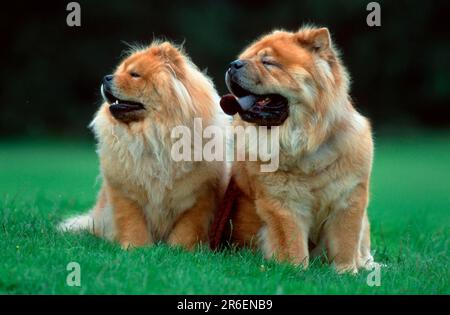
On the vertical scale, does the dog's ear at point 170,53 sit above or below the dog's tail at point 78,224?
above

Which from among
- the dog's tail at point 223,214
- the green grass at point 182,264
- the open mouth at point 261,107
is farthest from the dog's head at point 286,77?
the green grass at point 182,264

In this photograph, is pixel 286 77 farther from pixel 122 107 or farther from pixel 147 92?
pixel 122 107

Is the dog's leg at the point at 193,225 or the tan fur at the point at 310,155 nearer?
the tan fur at the point at 310,155

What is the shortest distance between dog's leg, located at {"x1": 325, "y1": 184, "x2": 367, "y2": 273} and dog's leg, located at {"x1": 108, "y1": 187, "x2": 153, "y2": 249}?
1289mm

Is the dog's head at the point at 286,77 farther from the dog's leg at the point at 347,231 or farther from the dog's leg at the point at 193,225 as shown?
the dog's leg at the point at 193,225

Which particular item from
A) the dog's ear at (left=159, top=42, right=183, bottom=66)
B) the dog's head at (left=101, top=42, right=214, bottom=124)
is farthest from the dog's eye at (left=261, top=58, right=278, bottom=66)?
the dog's ear at (left=159, top=42, right=183, bottom=66)

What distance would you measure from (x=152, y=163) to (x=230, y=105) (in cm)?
71

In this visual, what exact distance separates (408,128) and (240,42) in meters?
4.73

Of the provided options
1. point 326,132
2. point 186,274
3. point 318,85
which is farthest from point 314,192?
point 186,274

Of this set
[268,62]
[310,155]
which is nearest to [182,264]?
[310,155]

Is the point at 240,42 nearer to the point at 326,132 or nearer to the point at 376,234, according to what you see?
the point at 376,234

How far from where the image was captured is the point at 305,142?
4.63 m

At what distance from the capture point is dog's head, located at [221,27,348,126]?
4.62 m

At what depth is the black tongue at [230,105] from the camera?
479 centimetres
